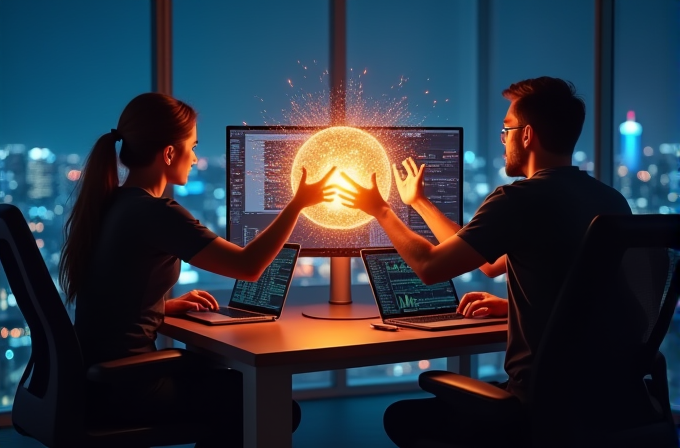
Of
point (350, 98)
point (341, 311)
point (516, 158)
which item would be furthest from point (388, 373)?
point (516, 158)

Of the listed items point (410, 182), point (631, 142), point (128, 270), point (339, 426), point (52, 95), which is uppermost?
point (52, 95)

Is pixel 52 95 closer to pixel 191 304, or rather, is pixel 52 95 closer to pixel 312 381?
pixel 191 304

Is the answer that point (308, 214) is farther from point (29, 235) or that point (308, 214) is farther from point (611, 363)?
point (611, 363)

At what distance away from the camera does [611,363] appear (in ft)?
5.99

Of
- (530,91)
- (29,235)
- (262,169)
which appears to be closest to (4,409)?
(262,169)

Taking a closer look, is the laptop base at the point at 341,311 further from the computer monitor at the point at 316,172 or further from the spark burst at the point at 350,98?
the spark burst at the point at 350,98

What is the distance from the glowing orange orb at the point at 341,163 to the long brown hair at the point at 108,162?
0.52 metres

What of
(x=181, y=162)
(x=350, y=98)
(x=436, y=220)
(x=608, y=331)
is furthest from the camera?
(x=350, y=98)

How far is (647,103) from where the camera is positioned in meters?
4.68

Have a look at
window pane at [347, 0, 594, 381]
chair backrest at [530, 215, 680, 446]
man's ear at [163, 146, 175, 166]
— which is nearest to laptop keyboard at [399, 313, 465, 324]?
chair backrest at [530, 215, 680, 446]

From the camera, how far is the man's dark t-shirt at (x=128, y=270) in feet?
7.31

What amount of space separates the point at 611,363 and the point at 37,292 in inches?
53.0

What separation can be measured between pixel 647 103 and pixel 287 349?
335 centimetres

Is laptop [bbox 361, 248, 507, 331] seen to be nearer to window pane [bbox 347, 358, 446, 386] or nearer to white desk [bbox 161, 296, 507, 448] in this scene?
white desk [bbox 161, 296, 507, 448]
